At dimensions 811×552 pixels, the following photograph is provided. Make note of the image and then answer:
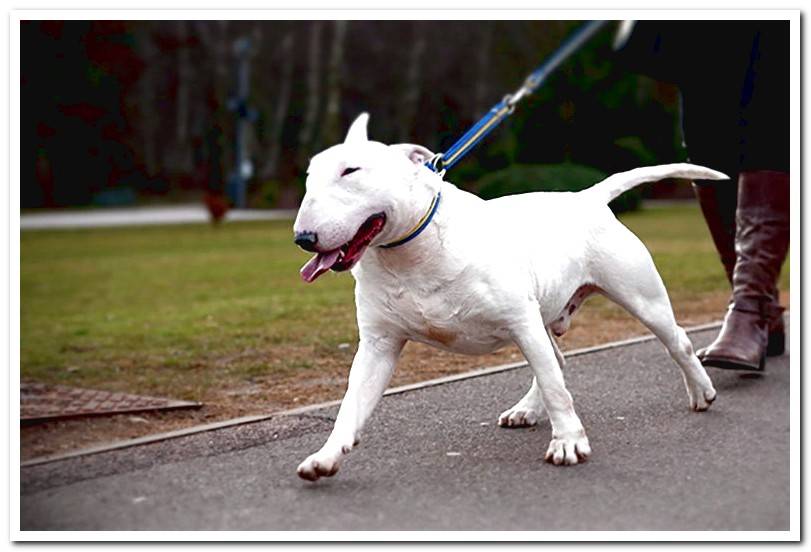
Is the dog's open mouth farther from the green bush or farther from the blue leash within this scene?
the green bush

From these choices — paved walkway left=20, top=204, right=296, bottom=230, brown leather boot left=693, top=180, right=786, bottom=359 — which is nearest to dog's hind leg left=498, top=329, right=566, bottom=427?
brown leather boot left=693, top=180, right=786, bottom=359

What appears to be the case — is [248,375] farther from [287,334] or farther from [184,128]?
[184,128]

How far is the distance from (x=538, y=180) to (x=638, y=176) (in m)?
16.5

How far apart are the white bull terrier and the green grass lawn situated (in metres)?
1.81

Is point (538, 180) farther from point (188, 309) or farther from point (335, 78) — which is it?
point (188, 309)

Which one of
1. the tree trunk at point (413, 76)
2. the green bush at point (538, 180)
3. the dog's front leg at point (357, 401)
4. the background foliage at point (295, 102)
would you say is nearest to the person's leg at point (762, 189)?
the dog's front leg at point (357, 401)

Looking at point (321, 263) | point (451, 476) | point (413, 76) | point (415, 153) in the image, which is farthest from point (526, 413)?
point (413, 76)

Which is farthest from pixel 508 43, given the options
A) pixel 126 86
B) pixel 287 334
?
pixel 287 334

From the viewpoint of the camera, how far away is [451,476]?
385 cm

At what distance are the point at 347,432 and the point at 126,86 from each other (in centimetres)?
2784

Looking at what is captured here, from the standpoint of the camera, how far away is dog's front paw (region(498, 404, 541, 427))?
461 centimetres

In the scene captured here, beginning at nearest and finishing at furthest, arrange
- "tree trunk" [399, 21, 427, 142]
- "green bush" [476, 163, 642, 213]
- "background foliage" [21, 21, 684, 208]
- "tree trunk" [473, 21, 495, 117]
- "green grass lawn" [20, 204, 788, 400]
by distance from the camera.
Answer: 1. "green grass lawn" [20, 204, 788, 400]
2. "green bush" [476, 163, 642, 213]
3. "background foliage" [21, 21, 684, 208]
4. "tree trunk" [399, 21, 427, 142]
5. "tree trunk" [473, 21, 495, 117]

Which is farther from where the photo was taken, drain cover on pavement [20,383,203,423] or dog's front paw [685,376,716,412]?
drain cover on pavement [20,383,203,423]

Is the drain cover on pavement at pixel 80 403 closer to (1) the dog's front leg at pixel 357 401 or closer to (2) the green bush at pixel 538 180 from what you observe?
(1) the dog's front leg at pixel 357 401
